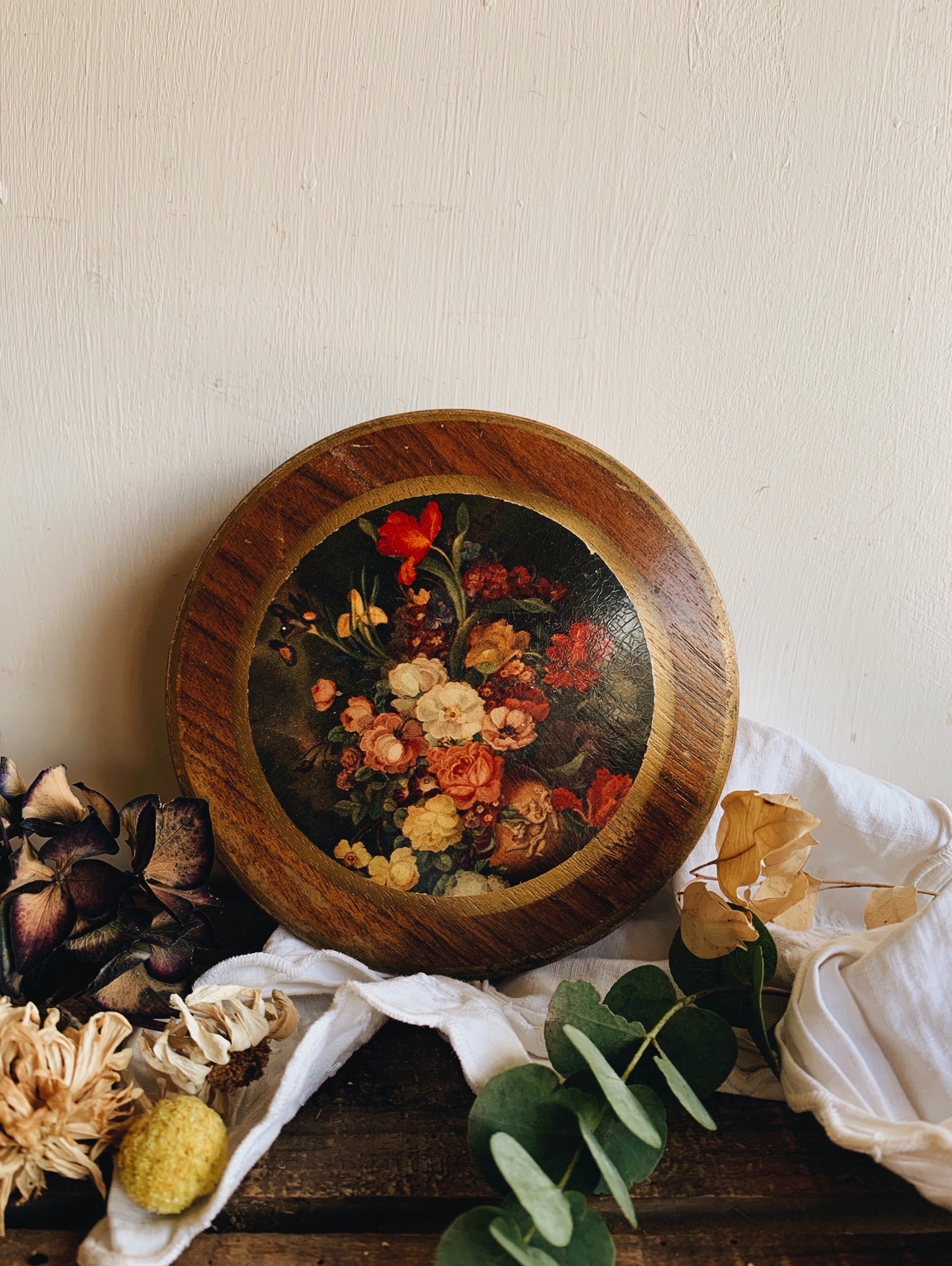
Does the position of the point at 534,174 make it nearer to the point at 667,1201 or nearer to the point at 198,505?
the point at 198,505

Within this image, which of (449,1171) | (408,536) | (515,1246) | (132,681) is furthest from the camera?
(132,681)

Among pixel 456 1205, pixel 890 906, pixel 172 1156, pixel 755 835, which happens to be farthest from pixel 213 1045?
pixel 890 906

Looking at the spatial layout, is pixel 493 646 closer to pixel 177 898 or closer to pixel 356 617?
pixel 356 617

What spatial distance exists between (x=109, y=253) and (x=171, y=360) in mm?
87

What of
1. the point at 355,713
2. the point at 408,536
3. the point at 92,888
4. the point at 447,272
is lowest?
the point at 92,888

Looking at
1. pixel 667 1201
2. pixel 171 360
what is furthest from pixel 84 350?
pixel 667 1201

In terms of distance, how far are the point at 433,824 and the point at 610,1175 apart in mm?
263

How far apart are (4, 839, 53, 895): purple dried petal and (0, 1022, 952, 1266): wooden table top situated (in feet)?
0.57

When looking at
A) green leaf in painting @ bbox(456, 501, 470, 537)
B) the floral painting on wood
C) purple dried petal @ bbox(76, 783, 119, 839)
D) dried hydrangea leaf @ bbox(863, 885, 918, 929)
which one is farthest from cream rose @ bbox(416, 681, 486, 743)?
dried hydrangea leaf @ bbox(863, 885, 918, 929)

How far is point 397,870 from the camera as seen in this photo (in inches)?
25.3

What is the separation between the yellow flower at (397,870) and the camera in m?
0.64

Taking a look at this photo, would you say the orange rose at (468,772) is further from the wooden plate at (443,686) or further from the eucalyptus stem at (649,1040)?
the eucalyptus stem at (649,1040)

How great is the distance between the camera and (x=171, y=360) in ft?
2.24

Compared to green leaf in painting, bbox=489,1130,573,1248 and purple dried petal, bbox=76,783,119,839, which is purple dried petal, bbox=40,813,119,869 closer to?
purple dried petal, bbox=76,783,119,839
